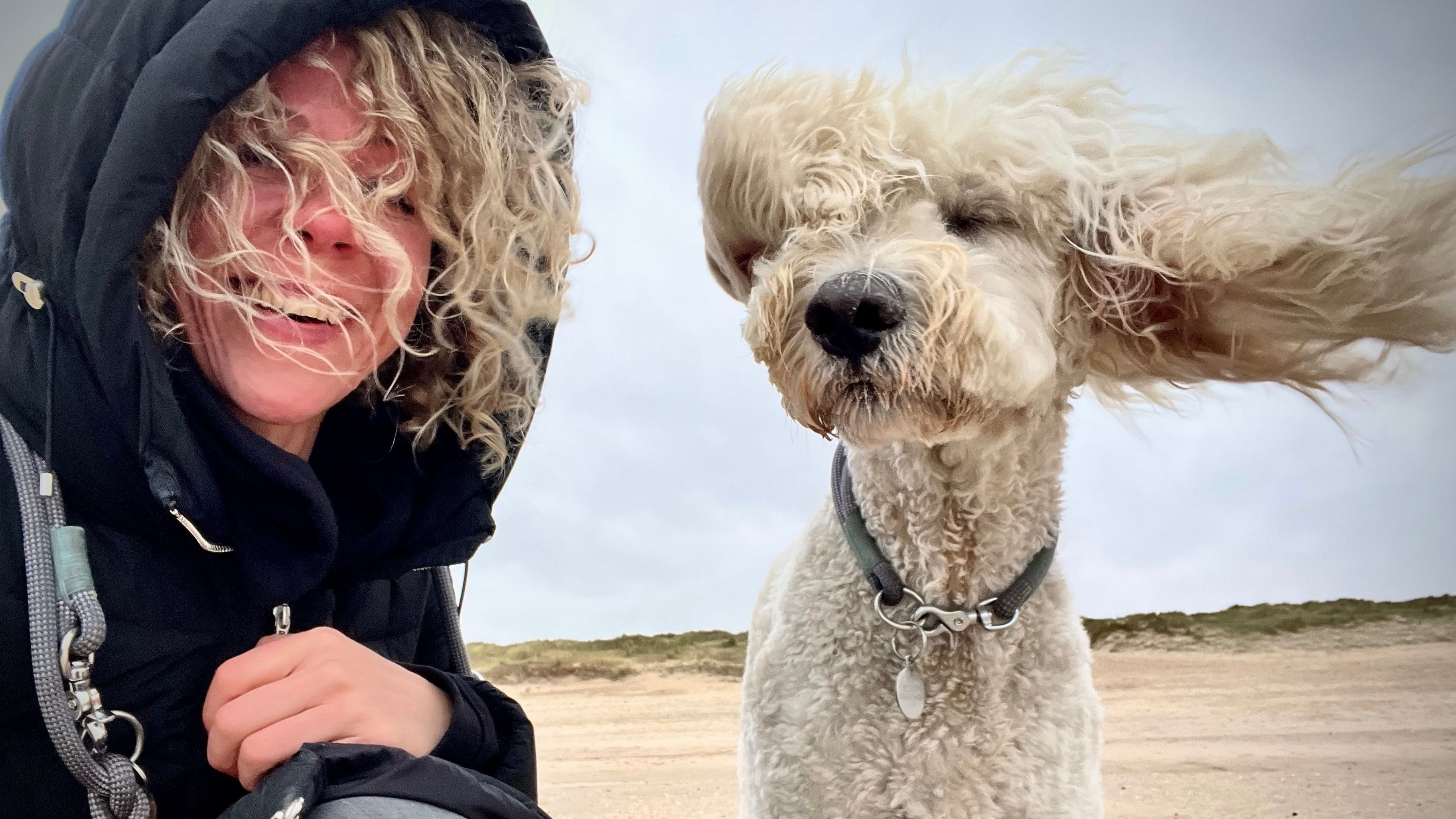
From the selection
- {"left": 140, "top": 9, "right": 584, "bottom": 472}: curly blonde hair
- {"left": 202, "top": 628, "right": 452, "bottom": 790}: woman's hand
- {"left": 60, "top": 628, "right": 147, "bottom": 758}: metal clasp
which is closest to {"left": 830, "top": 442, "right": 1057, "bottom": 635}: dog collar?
{"left": 140, "top": 9, "right": 584, "bottom": 472}: curly blonde hair

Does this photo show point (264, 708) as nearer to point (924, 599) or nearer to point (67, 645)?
point (67, 645)

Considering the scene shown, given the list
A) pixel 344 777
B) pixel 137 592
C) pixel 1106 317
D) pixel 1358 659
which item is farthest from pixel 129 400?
pixel 1358 659

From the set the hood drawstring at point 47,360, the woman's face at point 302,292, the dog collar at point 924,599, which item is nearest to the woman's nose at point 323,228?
the woman's face at point 302,292

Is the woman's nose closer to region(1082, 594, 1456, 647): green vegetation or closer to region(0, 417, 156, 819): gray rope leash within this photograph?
region(0, 417, 156, 819): gray rope leash

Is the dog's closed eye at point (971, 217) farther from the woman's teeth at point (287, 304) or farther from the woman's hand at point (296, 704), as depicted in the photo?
the woman's hand at point (296, 704)

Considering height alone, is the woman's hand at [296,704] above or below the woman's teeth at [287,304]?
below

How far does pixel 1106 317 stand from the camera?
1.61m

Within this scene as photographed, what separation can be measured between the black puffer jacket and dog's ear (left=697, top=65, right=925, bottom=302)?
60cm

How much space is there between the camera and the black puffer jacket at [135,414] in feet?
3.53

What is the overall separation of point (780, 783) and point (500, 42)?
4.14ft

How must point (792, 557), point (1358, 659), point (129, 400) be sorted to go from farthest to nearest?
point (1358, 659)
point (792, 557)
point (129, 400)

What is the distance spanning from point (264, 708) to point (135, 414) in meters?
0.36

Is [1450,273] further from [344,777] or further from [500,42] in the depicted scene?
[344,777]

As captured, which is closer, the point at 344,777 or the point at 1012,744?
the point at 344,777
